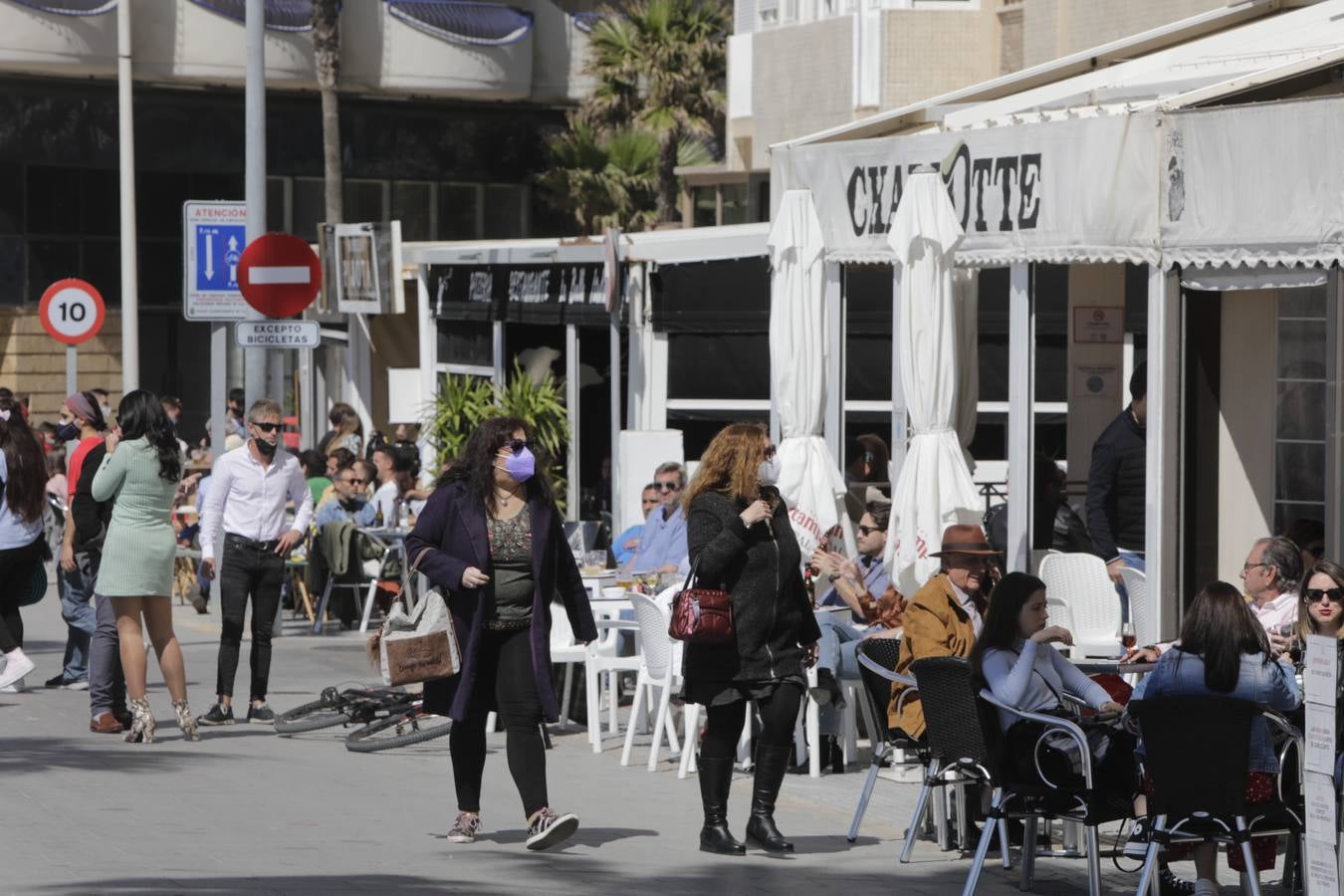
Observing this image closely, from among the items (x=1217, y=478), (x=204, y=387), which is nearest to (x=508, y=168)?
(x=204, y=387)

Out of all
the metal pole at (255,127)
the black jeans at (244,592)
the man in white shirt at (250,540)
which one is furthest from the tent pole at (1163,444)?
the metal pole at (255,127)

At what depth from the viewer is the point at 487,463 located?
965 cm

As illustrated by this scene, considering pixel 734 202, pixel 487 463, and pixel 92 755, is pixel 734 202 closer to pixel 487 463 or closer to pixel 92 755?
pixel 92 755

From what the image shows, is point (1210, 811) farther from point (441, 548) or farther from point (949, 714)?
point (441, 548)

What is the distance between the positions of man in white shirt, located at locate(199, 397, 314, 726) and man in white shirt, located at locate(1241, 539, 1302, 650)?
18.1ft

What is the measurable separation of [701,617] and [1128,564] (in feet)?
14.3

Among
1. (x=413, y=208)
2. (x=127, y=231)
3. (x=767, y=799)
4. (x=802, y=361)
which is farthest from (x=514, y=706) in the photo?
(x=413, y=208)

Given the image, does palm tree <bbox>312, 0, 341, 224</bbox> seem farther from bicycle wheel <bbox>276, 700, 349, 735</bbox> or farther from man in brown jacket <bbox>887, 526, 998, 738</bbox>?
man in brown jacket <bbox>887, 526, 998, 738</bbox>

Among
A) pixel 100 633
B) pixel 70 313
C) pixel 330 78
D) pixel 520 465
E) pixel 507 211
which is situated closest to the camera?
pixel 520 465

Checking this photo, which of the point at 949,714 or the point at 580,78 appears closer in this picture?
the point at 949,714

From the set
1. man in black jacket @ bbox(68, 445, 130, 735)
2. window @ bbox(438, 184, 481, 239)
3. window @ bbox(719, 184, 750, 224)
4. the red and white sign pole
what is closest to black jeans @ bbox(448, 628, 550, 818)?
man in black jacket @ bbox(68, 445, 130, 735)

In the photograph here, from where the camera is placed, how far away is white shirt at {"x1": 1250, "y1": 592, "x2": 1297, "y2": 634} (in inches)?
413

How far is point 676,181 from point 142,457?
31332 mm

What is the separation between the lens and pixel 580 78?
4578 cm
